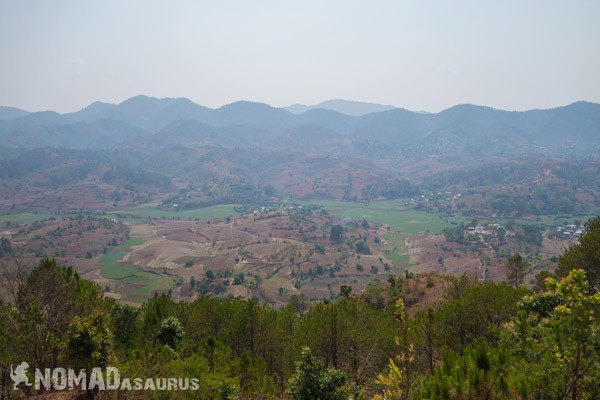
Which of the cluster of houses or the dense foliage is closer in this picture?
the dense foliage

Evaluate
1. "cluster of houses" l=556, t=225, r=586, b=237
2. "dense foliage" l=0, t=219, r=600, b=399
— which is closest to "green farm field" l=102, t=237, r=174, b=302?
"dense foliage" l=0, t=219, r=600, b=399

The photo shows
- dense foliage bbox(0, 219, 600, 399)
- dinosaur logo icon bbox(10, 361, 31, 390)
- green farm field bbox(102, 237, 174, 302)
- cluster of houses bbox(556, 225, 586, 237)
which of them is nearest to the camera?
dense foliage bbox(0, 219, 600, 399)

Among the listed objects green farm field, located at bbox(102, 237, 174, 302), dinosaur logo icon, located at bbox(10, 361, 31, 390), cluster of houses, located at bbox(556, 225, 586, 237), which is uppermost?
dinosaur logo icon, located at bbox(10, 361, 31, 390)

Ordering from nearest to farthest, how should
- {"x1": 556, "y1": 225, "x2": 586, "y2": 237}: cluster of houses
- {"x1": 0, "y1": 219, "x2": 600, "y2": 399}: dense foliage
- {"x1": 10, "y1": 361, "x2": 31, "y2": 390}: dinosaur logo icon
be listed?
1. {"x1": 0, "y1": 219, "x2": 600, "y2": 399}: dense foliage
2. {"x1": 10, "y1": 361, "x2": 31, "y2": 390}: dinosaur logo icon
3. {"x1": 556, "y1": 225, "x2": 586, "y2": 237}: cluster of houses

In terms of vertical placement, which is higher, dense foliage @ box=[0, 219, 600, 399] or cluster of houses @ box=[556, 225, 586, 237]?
dense foliage @ box=[0, 219, 600, 399]

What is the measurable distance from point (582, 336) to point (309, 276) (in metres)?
119

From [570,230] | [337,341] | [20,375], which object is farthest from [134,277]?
[570,230]

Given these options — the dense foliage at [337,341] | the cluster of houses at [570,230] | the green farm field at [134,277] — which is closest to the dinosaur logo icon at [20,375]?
the dense foliage at [337,341]

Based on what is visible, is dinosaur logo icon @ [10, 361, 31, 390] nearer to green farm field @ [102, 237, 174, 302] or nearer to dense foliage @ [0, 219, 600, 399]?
dense foliage @ [0, 219, 600, 399]

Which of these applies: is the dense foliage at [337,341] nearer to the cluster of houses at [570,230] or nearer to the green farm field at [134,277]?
the green farm field at [134,277]

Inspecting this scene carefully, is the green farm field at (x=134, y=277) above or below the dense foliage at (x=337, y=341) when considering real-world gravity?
below

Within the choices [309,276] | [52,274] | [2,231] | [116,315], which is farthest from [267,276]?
[2,231]

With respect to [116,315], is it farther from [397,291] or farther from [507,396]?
[397,291]

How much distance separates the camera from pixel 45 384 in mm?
19500
